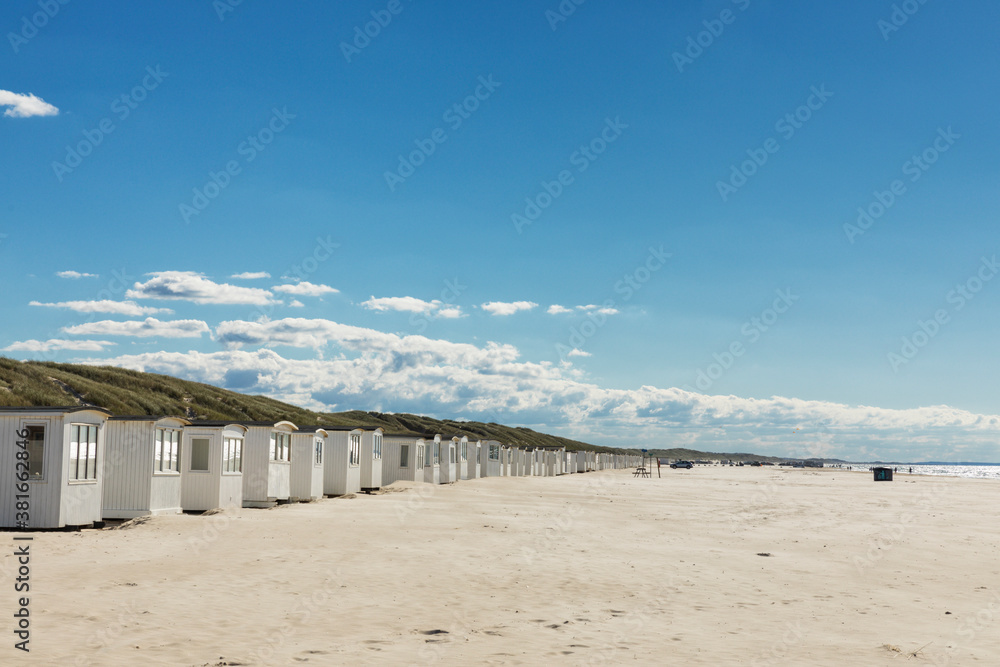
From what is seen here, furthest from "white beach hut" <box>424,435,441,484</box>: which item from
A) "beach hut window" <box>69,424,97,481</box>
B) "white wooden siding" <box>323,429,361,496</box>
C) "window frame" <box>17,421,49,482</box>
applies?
"window frame" <box>17,421,49,482</box>

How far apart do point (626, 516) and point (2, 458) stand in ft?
69.1

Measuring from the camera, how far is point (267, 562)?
17.5m

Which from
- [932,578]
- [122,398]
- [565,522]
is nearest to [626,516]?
[565,522]

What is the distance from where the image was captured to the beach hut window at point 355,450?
38.6 metres

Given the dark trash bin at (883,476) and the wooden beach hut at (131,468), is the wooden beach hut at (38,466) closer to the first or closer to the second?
the wooden beach hut at (131,468)

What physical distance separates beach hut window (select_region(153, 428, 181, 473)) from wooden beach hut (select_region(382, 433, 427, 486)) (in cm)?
1880

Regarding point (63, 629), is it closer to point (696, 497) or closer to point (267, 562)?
point (267, 562)

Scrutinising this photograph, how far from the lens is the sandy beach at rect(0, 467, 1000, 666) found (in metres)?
10.9

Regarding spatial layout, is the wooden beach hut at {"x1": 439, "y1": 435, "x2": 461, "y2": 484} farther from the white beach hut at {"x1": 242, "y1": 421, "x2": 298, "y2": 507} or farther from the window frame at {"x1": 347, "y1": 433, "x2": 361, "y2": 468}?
the white beach hut at {"x1": 242, "y1": 421, "x2": 298, "y2": 507}

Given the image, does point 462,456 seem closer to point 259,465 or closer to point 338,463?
point 338,463

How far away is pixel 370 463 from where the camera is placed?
41062 millimetres

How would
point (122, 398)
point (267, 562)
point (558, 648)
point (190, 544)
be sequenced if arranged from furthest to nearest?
point (122, 398) < point (190, 544) < point (267, 562) < point (558, 648)

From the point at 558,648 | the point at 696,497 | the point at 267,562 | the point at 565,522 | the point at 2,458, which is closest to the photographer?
the point at 558,648

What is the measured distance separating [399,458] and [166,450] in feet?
66.6
